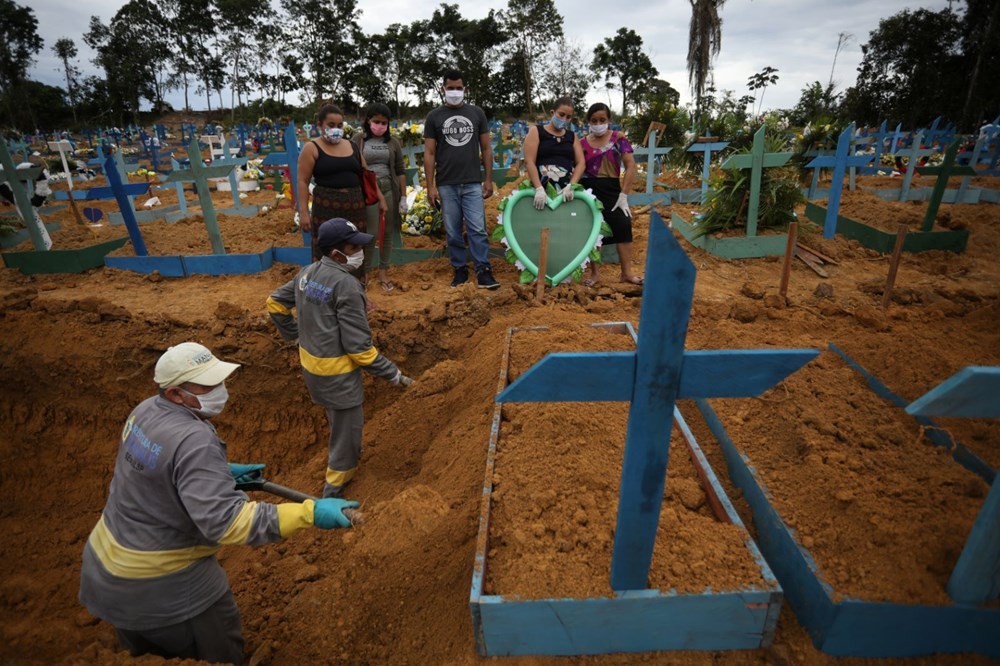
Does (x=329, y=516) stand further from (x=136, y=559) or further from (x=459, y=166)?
(x=459, y=166)

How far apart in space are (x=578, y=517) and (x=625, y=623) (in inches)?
18.2

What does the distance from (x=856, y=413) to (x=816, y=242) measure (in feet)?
15.7

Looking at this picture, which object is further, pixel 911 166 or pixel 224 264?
pixel 911 166

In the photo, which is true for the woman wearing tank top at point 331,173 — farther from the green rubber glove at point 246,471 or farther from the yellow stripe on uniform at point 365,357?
the green rubber glove at point 246,471

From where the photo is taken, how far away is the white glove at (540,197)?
4852 millimetres

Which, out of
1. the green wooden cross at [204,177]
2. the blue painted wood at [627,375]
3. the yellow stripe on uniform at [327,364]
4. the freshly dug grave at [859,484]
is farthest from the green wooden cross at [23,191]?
the freshly dug grave at [859,484]

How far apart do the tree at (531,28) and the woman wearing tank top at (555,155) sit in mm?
34764

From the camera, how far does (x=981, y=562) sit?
1.66 m

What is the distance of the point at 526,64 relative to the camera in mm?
38250

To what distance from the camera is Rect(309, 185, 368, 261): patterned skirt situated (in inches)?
186

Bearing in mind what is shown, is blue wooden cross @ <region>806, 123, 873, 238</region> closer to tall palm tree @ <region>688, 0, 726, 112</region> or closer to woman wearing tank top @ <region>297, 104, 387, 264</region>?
woman wearing tank top @ <region>297, 104, 387, 264</region>

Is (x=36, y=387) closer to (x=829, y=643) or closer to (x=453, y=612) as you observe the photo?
(x=453, y=612)

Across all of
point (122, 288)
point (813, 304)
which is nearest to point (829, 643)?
point (813, 304)

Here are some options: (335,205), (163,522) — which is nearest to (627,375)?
(163,522)
